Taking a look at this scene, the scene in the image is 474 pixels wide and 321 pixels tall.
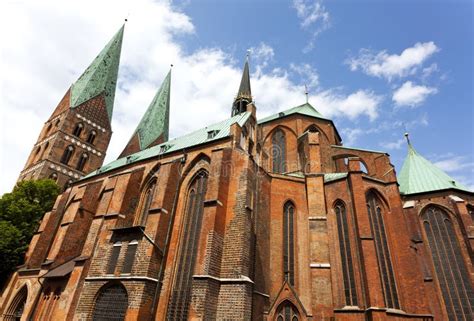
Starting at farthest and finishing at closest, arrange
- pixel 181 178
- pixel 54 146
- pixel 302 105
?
pixel 54 146, pixel 302 105, pixel 181 178

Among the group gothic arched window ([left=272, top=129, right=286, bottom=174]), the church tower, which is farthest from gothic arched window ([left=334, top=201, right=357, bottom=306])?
the church tower

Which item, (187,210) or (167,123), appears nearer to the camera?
(187,210)

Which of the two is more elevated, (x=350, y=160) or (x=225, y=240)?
(x=350, y=160)

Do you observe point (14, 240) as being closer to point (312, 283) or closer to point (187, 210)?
point (187, 210)

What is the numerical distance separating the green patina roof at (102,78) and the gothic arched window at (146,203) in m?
21.2

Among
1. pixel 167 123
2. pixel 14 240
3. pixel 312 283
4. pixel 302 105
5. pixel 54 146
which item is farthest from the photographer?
pixel 167 123

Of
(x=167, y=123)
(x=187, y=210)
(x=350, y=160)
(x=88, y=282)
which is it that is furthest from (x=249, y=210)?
(x=167, y=123)

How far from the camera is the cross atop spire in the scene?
32.8 metres

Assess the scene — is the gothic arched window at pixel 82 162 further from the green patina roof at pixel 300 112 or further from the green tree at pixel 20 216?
the green patina roof at pixel 300 112

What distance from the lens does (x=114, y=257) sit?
14.7m

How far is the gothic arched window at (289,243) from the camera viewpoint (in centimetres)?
1509

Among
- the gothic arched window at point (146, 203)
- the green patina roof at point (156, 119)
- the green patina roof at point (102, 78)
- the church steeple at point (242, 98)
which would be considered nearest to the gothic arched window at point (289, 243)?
the gothic arched window at point (146, 203)

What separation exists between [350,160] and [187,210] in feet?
32.0

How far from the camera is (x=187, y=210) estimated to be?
1595cm
